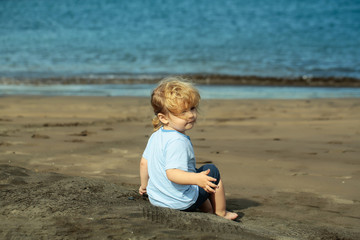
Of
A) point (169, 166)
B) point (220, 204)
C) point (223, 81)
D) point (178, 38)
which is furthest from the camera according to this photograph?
point (178, 38)

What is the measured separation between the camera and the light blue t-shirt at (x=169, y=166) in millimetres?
2963

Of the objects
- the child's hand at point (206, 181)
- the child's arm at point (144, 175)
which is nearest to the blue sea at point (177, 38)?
the child's arm at point (144, 175)

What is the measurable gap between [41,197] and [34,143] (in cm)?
258

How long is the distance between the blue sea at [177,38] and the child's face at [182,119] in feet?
35.2

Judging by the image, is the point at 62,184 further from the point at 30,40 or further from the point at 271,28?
the point at 271,28

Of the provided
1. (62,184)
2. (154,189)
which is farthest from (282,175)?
(62,184)

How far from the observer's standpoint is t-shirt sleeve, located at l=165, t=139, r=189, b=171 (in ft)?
9.65

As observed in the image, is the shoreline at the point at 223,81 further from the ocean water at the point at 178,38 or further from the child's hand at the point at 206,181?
the child's hand at the point at 206,181

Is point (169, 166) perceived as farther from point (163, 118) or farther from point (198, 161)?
point (198, 161)

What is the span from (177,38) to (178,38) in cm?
6

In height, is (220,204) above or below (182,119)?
below

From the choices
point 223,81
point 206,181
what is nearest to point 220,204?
point 206,181

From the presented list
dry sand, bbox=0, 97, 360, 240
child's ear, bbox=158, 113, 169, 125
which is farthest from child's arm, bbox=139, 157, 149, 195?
child's ear, bbox=158, 113, 169, 125

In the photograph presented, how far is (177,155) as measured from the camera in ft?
9.70
